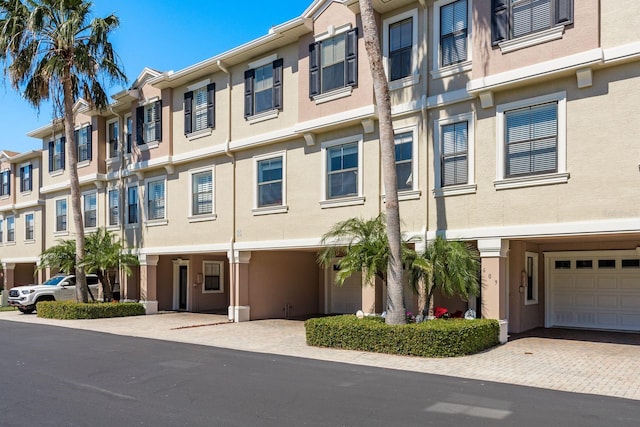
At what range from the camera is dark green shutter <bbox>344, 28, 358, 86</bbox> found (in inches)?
607

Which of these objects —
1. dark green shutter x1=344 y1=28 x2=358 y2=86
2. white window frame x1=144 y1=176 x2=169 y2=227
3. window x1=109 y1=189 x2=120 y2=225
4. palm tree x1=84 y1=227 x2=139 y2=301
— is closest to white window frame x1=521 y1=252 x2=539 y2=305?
dark green shutter x1=344 y1=28 x2=358 y2=86

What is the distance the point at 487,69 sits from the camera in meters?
13.1

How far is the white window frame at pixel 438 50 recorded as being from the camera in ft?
44.4

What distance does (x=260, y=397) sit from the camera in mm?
8242

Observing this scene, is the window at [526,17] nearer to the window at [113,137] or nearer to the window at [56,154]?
the window at [113,137]

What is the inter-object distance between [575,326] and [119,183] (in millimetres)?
18696

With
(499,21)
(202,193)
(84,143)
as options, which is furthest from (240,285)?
(84,143)

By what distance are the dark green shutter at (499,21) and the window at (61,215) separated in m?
22.4

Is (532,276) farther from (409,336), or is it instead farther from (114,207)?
(114,207)

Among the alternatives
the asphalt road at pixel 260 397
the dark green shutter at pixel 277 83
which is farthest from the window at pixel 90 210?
the asphalt road at pixel 260 397

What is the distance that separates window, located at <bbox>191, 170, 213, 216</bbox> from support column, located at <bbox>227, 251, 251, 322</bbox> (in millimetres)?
2298

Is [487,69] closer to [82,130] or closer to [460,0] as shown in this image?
[460,0]

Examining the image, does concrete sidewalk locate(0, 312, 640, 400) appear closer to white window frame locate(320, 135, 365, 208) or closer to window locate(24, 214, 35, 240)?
white window frame locate(320, 135, 365, 208)

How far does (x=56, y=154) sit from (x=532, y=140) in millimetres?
23931
